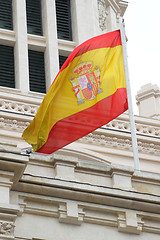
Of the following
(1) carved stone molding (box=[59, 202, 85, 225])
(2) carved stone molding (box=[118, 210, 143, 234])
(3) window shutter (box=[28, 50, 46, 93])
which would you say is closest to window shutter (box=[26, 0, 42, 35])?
(3) window shutter (box=[28, 50, 46, 93])

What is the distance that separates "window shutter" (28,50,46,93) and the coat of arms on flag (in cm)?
1204

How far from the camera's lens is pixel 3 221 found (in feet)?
74.9

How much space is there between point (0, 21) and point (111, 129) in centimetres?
837

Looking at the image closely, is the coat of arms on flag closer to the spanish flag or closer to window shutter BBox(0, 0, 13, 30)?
the spanish flag

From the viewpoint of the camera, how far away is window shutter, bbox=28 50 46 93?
4266cm

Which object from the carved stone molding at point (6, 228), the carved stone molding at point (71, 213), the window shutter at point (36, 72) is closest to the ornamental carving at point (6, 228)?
the carved stone molding at point (6, 228)

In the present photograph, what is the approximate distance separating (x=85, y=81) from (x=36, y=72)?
13.1 meters

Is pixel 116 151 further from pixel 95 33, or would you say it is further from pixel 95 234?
pixel 95 234

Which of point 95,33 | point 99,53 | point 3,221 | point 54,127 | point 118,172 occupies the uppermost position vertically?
point 95,33

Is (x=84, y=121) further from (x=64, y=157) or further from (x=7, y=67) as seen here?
(x=7, y=67)

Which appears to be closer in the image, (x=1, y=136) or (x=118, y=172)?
(x=118, y=172)

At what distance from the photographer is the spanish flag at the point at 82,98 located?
28.4m

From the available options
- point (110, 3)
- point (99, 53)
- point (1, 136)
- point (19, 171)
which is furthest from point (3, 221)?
point (110, 3)

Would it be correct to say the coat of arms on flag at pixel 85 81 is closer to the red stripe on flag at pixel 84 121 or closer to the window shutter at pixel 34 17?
the red stripe on flag at pixel 84 121
